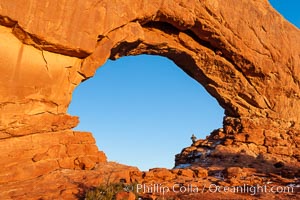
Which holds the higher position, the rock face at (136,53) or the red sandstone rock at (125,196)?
the rock face at (136,53)

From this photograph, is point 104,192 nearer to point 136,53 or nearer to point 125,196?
point 125,196

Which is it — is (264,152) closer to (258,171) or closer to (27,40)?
(258,171)

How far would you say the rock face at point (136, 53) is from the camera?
1109 centimetres

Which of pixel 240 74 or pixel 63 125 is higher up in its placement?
pixel 240 74

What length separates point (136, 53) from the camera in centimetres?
1738

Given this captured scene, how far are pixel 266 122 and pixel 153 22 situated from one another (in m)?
8.55

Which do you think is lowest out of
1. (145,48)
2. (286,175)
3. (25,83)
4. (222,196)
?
(222,196)

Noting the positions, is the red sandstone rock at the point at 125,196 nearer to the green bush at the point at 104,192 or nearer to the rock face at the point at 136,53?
the green bush at the point at 104,192

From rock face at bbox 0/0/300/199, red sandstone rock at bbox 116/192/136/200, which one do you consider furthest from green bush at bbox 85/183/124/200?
rock face at bbox 0/0/300/199

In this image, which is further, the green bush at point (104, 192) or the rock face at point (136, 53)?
the rock face at point (136, 53)

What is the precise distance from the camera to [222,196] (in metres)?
9.73

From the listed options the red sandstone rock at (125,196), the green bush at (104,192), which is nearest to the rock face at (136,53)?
the green bush at (104,192)

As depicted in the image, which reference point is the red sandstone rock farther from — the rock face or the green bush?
the rock face

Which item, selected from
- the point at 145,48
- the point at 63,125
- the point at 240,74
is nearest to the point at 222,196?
the point at 63,125
